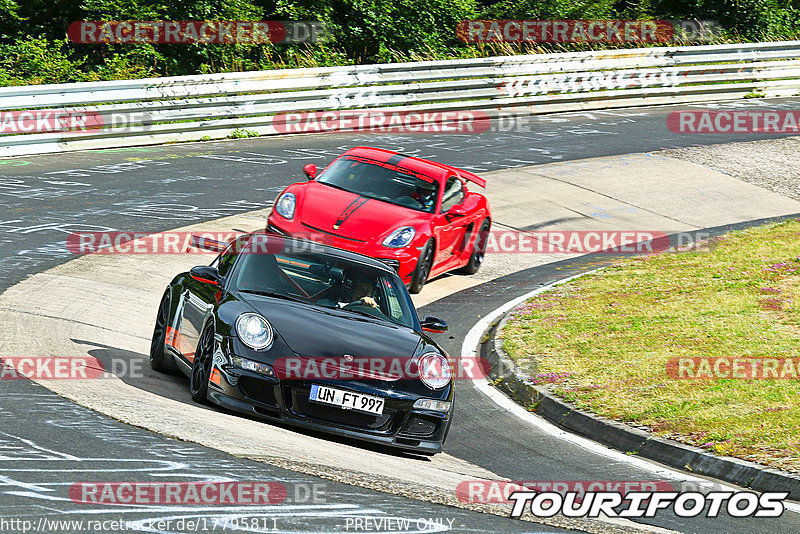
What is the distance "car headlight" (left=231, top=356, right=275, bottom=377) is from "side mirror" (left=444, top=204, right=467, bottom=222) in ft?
23.5

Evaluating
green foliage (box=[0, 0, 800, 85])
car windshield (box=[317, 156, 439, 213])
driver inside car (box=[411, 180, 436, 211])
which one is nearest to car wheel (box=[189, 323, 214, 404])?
car windshield (box=[317, 156, 439, 213])

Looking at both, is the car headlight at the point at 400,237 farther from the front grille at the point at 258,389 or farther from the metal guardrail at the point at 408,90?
the metal guardrail at the point at 408,90

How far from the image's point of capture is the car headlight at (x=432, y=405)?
8094 mm

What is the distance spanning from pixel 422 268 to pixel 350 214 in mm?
1213

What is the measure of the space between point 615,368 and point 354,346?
394 centimetres

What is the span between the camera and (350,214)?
1373cm

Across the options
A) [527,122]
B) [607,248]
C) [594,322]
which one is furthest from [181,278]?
[527,122]

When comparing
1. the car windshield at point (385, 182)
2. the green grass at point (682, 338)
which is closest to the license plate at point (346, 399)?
the green grass at point (682, 338)

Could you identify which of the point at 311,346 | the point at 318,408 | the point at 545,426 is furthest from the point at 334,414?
the point at 545,426

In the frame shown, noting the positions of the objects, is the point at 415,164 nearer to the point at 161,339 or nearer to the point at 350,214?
the point at 350,214

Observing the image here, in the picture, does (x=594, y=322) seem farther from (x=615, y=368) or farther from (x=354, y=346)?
(x=354, y=346)

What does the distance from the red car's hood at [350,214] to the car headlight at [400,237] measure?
3.0 inches

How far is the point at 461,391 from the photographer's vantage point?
1085cm

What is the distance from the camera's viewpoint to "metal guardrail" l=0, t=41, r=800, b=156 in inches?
791
